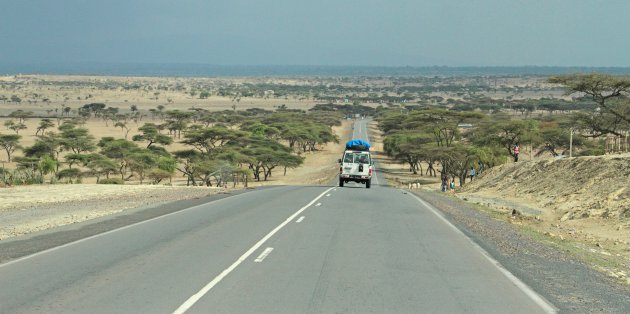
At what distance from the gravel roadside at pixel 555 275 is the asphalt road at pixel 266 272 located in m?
0.37

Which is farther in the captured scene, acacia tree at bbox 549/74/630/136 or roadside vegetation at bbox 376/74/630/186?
roadside vegetation at bbox 376/74/630/186

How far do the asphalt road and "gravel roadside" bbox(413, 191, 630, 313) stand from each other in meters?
0.37

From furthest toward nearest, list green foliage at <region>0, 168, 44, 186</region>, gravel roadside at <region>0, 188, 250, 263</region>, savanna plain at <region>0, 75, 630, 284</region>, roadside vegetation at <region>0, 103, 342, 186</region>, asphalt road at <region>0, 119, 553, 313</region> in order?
roadside vegetation at <region>0, 103, 342, 186</region>, green foliage at <region>0, 168, 44, 186</region>, savanna plain at <region>0, 75, 630, 284</region>, gravel roadside at <region>0, 188, 250, 263</region>, asphalt road at <region>0, 119, 553, 313</region>

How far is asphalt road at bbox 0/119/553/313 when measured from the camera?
9188 mm

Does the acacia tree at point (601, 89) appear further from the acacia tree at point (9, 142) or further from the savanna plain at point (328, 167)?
the acacia tree at point (9, 142)

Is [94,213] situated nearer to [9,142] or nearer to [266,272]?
[266,272]

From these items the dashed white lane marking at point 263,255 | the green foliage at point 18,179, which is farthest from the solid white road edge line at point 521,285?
the green foliage at point 18,179

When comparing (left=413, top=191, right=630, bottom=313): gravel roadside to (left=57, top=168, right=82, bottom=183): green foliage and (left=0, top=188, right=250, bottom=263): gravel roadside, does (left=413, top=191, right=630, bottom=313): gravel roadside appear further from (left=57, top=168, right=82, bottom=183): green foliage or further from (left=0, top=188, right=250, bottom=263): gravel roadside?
(left=57, top=168, right=82, bottom=183): green foliage

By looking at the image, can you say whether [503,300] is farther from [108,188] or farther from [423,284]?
[108,188]

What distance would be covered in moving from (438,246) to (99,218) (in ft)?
34.1

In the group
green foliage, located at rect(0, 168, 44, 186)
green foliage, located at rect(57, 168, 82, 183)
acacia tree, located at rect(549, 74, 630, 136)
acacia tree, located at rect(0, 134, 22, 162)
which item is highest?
acacia tree, located at rect(549, 74, 630, 136)

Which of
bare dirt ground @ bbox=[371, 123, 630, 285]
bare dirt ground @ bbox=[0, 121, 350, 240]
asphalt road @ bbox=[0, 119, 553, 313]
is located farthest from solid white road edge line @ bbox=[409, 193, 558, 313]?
bare dirt ground @ bbox=[0, 121, 350, 240]

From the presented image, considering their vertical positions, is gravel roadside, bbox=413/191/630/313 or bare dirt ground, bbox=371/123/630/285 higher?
gravel roadside, bbox=413/191/630/313

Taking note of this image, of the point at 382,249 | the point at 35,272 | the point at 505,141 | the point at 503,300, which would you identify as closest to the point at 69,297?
the point at 35,272
